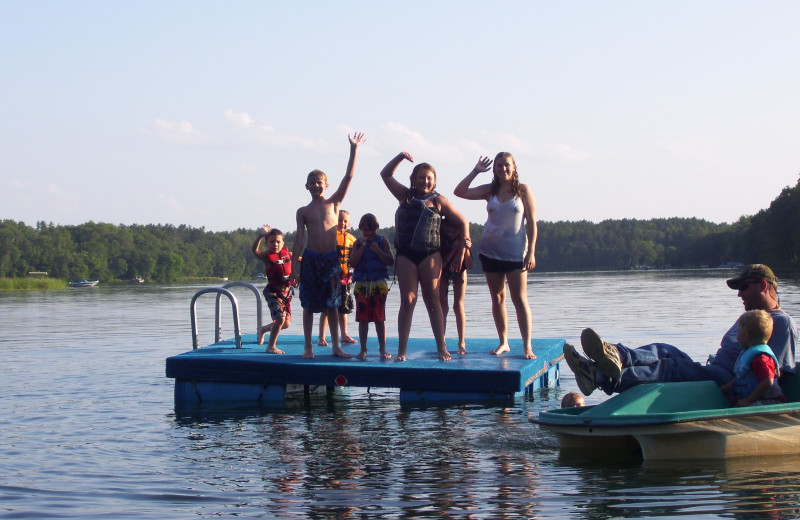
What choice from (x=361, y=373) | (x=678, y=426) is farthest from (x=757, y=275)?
(x=361, y=373)

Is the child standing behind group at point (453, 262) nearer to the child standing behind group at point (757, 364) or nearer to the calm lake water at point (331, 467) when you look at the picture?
the calm lake water at point (331, 467)

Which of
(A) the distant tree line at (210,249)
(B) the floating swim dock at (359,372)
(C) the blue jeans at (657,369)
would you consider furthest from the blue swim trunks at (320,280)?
(A) the distant tree line at (210,249)

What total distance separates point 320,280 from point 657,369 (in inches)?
146

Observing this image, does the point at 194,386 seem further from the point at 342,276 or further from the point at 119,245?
the point at 119,245

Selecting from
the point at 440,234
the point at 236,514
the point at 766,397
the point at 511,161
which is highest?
the point at 511,161

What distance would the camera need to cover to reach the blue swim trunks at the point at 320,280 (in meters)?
9.66

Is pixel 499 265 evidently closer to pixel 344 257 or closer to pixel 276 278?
pixel 344 257

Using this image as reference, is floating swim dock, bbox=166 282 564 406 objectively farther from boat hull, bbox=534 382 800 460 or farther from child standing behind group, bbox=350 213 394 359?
boat hull, bbox=534 382 800 460

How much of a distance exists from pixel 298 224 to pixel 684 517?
5.35 metres

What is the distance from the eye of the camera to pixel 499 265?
9.47 metres

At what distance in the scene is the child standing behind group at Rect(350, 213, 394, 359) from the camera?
9453mm

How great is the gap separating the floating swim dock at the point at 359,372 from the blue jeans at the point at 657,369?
5.88 feet

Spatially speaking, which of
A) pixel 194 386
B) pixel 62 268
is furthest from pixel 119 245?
pixel 194 386

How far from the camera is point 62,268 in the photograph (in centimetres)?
15462
